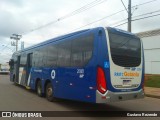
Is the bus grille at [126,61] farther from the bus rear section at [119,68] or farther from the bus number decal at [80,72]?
the bus number decal at [80,72]

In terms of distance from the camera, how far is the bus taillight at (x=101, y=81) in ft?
30.1

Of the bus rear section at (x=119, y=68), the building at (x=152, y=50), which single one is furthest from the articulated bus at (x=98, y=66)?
the building at (x=152, y=50)

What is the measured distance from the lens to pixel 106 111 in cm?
1080

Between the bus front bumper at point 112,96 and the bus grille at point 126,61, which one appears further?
the bus grille at point 126,61

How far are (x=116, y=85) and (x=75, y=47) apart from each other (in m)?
2.41

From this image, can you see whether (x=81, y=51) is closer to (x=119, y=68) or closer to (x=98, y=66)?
(x=98, y=66)

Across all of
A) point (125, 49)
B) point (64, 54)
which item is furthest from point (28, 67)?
point (125, 49)

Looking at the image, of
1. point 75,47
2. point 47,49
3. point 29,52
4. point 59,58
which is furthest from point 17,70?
point 75,47

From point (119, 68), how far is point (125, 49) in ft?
2.97

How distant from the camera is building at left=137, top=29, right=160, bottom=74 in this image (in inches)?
1337

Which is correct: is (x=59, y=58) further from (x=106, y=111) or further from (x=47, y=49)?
(x=106, y=111)

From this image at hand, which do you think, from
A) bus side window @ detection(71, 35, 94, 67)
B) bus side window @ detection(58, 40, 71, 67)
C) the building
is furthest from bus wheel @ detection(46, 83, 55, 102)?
the building

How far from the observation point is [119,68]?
974 centimetres

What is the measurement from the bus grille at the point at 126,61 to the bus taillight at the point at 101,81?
2.39ft
